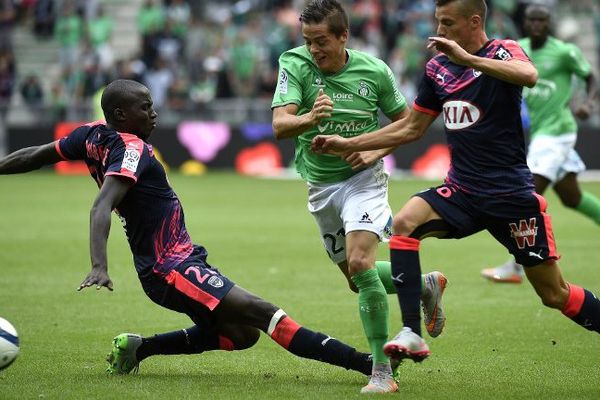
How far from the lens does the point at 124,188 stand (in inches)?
271

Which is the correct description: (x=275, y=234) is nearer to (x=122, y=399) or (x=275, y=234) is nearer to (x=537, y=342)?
(x=537, y=342)

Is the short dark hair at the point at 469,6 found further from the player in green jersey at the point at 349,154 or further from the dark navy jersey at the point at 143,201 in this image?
the dark navy jersey at the point at 143,201

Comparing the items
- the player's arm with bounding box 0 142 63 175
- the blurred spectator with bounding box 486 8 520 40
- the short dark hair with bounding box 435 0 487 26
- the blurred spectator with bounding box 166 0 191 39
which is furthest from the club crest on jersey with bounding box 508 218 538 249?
the blurred spectator with bounding box 166 0 191 39

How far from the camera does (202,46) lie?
30.5m

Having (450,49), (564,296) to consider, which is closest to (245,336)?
(564,296)

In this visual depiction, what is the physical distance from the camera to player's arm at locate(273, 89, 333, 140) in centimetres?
702

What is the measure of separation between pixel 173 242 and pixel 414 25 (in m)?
23.6

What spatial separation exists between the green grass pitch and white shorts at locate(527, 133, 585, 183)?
43.1 inches

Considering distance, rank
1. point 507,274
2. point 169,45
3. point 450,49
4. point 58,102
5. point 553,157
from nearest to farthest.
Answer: point 450,49
point 507,274
point 553,157
point 58,102
point 169,45

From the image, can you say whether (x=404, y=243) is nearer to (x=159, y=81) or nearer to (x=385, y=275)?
(x=385, y=275)

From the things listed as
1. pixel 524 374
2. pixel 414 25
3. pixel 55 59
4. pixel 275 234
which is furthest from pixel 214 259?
pixel 55 59

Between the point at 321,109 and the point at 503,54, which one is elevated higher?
the point at 503,54

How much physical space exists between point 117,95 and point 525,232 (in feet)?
8.70

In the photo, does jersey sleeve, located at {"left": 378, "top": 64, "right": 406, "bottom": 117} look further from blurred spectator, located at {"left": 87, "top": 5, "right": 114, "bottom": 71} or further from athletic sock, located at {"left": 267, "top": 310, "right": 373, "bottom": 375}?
blurred spectator, located at {"left": 87, "top": 5, "right": 114, "bottom": 71}
